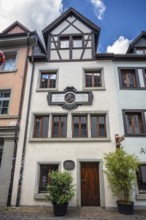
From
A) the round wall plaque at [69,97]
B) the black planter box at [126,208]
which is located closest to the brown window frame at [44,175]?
the black planter box at [126,208]

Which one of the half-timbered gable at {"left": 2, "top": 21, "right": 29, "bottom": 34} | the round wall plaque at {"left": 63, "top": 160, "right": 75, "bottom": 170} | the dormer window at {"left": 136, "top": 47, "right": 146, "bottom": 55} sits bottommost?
the round wall plaque at {"left": 63, "top": 160, "right": 75, "bottom": 170}

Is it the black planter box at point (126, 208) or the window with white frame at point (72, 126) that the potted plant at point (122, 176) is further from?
the window with white frame at point (72, 126)

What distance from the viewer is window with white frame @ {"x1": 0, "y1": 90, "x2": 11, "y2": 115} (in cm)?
1116

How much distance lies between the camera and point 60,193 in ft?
24.6

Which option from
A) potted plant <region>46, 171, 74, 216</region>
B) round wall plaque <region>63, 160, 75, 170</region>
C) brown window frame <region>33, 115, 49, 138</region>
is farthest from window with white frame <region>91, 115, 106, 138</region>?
potted plant <region>46, 171, 74, 216</region>

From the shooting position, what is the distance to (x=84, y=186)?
9062 millimetres

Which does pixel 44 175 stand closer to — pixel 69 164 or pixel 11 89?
pixel 69 164

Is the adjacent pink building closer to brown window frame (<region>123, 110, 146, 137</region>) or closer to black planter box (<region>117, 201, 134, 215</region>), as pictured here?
black planter box (<region>117, 201, 134, 215</region>)

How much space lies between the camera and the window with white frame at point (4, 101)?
1116 centimetres

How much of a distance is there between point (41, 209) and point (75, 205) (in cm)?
176

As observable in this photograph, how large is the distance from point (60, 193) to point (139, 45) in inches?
473

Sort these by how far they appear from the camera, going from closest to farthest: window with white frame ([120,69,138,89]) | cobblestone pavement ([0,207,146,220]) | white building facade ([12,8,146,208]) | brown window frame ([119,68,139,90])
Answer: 1. cobblestone pavement ([0,207,146,220])
2. white building facade ([12,8,146,208])
3. brown window frame ([119,68,139,90])
4. window with white frame ([120,69,138,89])

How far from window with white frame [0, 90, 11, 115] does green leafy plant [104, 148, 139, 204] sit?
298 inches

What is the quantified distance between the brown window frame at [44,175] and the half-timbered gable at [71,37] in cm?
769
